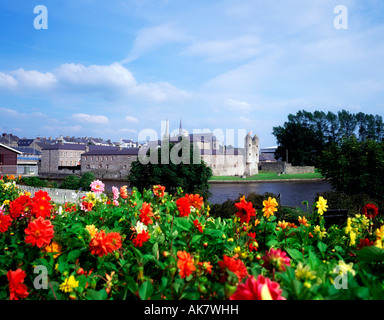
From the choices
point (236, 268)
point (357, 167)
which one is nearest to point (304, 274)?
point (236, 268)

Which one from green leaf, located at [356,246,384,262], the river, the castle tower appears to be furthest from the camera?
A: the castle tower

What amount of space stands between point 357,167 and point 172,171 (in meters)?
17.7

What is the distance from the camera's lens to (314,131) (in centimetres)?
7450

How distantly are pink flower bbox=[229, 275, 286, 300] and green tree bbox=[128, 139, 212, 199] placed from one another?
98.4 feet

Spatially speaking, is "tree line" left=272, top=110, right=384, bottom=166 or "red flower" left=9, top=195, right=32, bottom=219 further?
"tree line" left=272, top=110, right=384, bottom=166

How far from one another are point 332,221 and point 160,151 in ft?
104

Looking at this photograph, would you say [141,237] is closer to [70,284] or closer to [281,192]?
[70,284]

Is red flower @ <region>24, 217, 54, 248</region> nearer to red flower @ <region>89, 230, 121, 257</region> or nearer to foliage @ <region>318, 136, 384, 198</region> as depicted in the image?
red flower @ <region>89, 230, 121, 257</region>

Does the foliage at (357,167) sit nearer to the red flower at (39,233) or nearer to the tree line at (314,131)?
the red flower at (39,233)

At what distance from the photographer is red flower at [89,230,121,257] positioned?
1936 millimetres

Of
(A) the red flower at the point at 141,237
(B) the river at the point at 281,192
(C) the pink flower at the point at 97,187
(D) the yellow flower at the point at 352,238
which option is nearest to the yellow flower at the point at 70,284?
(A) the red flower at the point at 141,237

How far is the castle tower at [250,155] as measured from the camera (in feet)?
233

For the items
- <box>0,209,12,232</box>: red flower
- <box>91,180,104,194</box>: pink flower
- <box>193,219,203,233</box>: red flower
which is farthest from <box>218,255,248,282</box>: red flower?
<box>91,180,104,194</box>: pink flower
